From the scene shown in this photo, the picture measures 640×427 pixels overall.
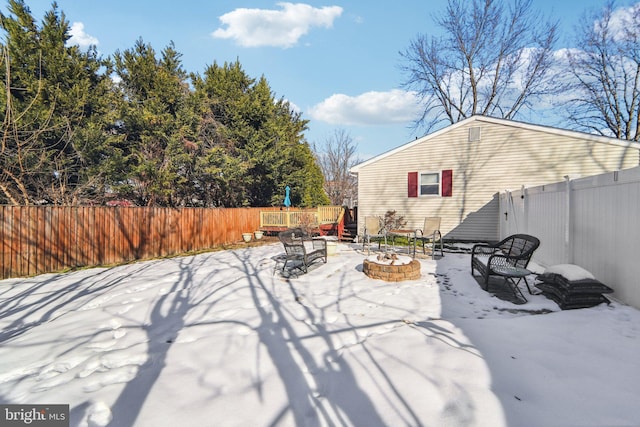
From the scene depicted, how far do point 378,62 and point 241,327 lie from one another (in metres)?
15.9

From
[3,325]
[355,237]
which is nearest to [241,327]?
[3,325]

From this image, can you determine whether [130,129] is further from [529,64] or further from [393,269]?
[529,64]

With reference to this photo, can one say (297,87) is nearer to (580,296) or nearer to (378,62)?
(378,62)

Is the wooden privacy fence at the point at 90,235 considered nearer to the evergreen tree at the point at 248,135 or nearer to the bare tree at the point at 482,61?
the evergreen tree at the point at 248,135

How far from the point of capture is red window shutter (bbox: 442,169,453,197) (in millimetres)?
10742

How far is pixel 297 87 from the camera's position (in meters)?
17.5

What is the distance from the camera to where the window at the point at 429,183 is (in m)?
11.0

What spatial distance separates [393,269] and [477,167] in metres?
7.43

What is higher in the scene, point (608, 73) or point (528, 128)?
point (608, 73)

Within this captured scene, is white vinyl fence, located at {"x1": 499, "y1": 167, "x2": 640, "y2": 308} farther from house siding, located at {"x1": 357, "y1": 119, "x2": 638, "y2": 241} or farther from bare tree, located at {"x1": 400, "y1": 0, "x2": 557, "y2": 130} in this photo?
bare tree, located at {"x1": 400, "y1": 0, "x2": 557, "y2": 130}

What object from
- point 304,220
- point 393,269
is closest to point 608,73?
point 304,220

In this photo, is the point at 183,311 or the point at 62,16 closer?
the point at 183,311

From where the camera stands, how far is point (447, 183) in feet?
35.4

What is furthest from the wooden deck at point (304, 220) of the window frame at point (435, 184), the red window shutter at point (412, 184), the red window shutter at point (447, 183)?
the red window shutter at point (447, 183)
